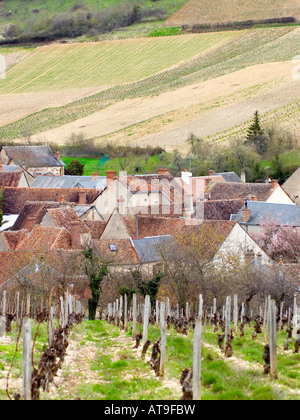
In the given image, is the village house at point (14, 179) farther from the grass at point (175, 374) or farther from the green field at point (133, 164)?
the grass at point (175, 374)

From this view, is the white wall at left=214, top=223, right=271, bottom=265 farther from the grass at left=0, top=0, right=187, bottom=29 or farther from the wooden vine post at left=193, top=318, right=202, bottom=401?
the grass at left=0, top=0, right=187, bottom=29

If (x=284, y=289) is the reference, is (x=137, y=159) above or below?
above

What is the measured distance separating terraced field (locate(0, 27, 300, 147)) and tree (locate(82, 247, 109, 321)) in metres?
59.6

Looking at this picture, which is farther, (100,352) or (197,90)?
(197,90)

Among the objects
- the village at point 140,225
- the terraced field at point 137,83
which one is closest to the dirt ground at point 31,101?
the terraced field at point 137,83

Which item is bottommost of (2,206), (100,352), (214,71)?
(100,352)

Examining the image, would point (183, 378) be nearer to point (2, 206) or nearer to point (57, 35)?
point (2, 206)

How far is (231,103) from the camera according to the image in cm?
9981

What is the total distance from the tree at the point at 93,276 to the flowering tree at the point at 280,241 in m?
13.1

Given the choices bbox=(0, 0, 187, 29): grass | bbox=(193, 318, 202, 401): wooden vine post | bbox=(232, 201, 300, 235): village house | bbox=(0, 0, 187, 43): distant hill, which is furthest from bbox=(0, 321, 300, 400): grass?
bbox=(0, 0, 187, 29): grass

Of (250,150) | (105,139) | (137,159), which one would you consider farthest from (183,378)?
(105,139)

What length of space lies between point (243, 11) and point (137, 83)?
84.6ft

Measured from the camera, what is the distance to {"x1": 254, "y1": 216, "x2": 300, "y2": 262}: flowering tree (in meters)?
42.8

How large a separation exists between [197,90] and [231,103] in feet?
28.6
